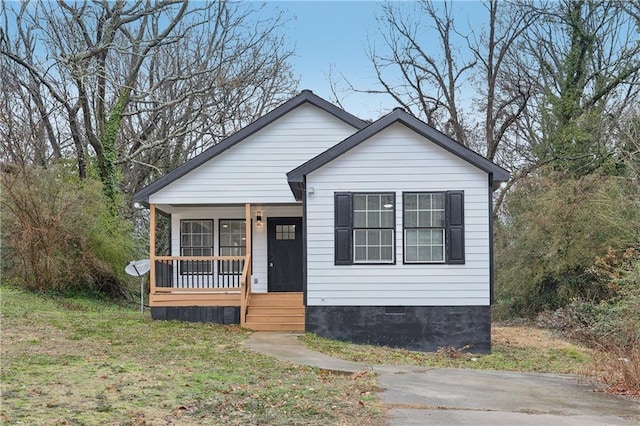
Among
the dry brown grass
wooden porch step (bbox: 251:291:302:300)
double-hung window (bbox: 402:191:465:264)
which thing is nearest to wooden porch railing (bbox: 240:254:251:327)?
wooden porch step (bbox: 251:291:302:300)

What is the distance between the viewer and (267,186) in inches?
653

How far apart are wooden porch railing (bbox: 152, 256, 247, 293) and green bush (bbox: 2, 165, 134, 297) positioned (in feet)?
11.2

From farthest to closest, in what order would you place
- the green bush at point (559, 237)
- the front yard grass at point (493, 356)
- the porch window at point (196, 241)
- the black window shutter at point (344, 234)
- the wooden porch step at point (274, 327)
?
the porch window at point (196, 241) < the green bush at point (559, 237) < the wooden porch step at point (274, 327) < the black window shutter at point (344, 234) < the front yard grass at point (493, 356)

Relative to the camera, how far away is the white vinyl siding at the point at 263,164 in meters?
16.4

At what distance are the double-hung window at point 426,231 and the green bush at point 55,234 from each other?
402 inches

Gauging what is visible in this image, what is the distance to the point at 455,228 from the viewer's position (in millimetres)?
13773

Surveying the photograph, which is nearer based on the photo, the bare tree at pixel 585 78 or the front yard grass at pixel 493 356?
the front yard grass at pixel 493 356

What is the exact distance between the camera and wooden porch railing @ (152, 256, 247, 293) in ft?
53.6

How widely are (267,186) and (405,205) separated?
4076 mm

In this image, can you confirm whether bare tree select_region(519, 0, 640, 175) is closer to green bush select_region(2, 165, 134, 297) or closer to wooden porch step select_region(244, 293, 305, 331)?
wooden porch step select_region(244, 293, 305, 331)

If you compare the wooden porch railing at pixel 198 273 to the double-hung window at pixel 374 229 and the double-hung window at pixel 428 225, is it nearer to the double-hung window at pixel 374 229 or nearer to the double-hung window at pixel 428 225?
the double-hung window at pixel 374 229

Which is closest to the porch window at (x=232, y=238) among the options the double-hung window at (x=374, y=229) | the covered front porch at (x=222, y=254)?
the covered front porch at (x=222, y=254)

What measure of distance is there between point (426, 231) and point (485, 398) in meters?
5.88

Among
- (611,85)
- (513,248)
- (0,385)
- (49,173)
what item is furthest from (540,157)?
(0,385)
